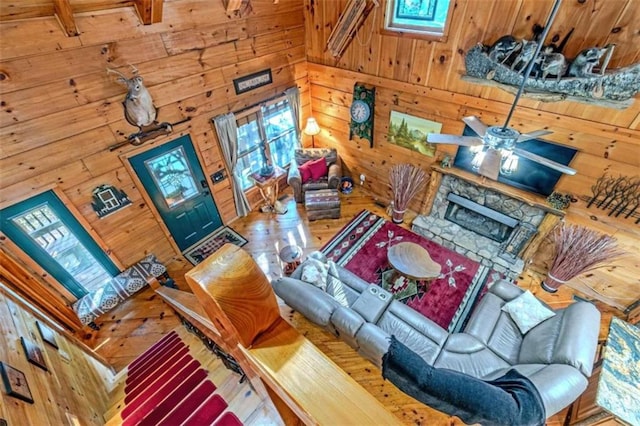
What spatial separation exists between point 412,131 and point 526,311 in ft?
9.52

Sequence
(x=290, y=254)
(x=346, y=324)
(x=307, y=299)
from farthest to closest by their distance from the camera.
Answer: (x=290, y=254)
(x=307, y=299)
(x=346, y=324)

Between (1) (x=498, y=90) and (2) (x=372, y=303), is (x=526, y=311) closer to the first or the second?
(2) (x=372, y=303)

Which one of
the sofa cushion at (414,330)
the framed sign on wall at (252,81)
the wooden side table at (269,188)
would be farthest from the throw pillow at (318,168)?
the sofa cushion at (414,330)

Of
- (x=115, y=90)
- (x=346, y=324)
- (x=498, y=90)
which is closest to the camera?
(x=346, y=324)

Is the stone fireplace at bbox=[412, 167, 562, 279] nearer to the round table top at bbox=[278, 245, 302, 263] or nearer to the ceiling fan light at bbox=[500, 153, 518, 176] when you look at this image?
the ceiling fan light at bbox=[500, 153, 518, 176]

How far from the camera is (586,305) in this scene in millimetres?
2811

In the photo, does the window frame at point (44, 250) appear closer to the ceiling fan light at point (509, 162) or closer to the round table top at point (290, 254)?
the round table top at point (290, 254)

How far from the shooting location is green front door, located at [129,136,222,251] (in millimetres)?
3869

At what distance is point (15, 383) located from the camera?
5.04 feet

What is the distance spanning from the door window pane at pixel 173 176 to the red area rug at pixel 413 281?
7.90ft

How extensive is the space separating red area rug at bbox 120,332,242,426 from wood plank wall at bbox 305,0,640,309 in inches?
166

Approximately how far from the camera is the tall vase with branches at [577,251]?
11.1 feet

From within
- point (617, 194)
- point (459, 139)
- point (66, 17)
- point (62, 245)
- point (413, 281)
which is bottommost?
point (413, 281)

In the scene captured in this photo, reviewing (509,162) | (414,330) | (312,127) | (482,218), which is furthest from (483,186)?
(312,127)
